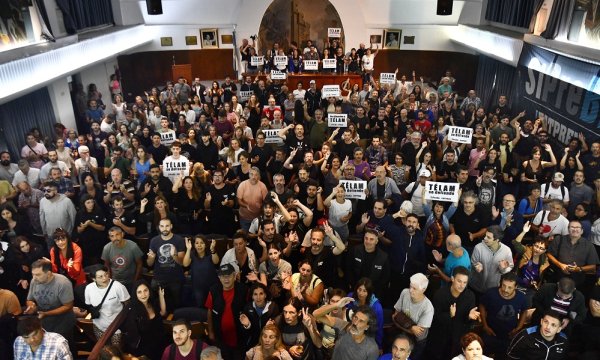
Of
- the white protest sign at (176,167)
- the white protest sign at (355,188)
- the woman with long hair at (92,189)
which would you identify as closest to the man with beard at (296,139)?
the white protest sign at (355,188)

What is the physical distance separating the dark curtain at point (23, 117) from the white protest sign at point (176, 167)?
4527mm

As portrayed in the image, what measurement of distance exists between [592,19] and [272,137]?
22.2ft

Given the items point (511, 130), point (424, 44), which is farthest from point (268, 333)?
point (424, 44)

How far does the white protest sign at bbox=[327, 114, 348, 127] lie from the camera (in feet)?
31.9

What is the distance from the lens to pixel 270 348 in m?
4.17

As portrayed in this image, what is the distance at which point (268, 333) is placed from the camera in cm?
412

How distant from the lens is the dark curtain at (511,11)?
1340 cm

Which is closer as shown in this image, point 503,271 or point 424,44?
point 503,271

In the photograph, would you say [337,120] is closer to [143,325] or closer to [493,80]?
[143,325]

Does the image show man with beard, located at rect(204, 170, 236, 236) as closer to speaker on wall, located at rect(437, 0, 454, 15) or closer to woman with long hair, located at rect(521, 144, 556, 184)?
woman with long hair, located at rect(521, 144, 556, 184)

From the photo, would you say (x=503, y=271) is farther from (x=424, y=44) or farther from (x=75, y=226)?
(x=424, y=44)

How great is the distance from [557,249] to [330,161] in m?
3.71

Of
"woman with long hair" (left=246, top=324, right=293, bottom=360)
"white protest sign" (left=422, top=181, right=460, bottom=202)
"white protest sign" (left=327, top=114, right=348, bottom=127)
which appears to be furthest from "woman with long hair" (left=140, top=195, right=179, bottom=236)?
"white protest sign" (left=327, top=114, right=348, bottom=127)

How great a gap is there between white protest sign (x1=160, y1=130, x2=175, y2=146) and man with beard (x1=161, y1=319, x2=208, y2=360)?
568 centimetres
